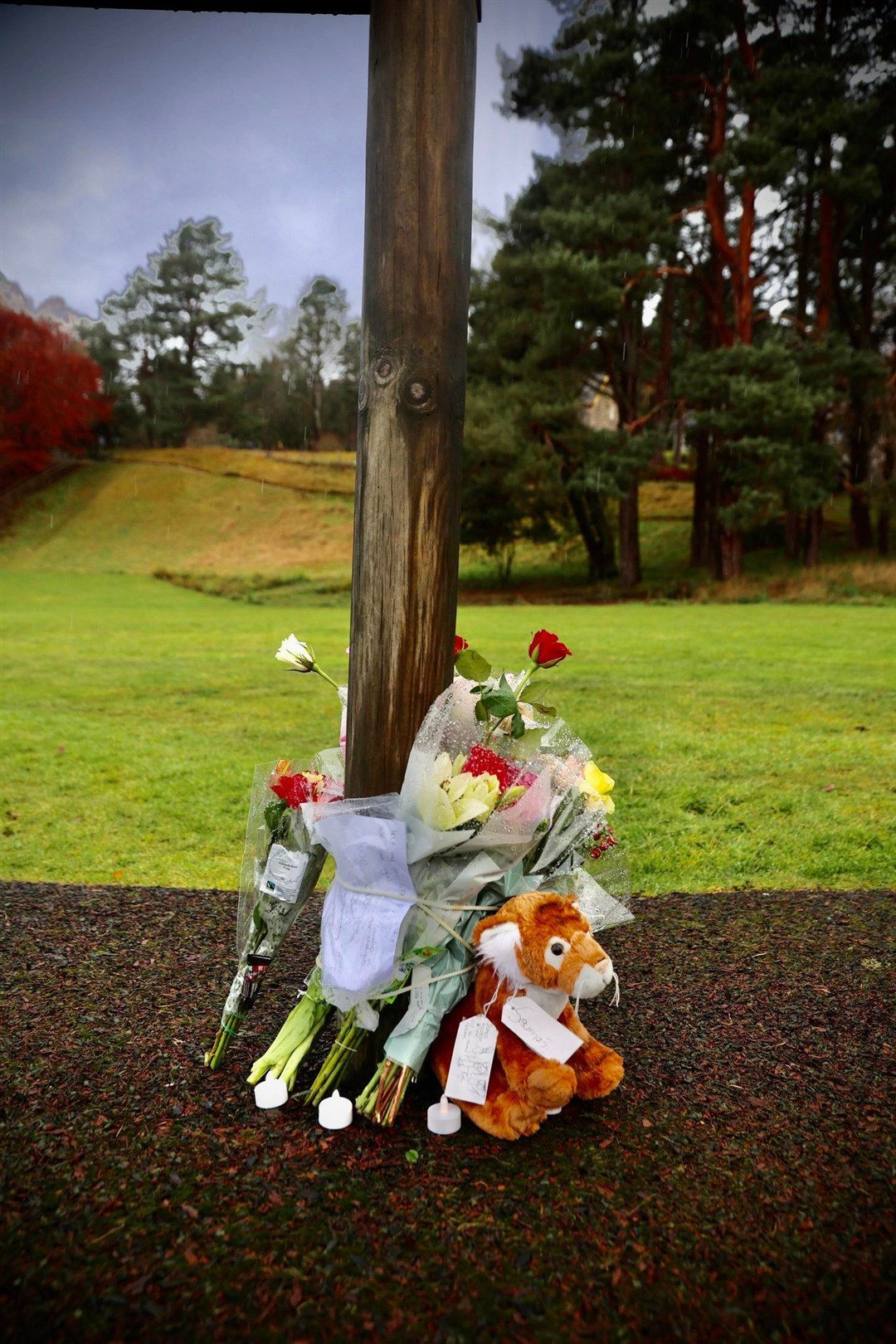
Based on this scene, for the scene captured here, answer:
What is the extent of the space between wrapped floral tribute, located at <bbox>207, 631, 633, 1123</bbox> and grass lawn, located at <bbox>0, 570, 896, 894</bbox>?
4.75 feet

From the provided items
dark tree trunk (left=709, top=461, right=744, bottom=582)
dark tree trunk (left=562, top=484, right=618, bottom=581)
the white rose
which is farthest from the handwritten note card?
dark tree trunk (left=562, top=484, right=618, bottom=581)

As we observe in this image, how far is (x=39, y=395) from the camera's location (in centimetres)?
2161

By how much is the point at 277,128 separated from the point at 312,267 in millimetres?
5448

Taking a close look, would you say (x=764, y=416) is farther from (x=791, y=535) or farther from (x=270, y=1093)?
(x=270, y=1093)

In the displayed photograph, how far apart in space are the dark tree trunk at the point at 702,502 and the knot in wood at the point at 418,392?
1420cm

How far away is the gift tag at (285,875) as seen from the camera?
74.5 inches

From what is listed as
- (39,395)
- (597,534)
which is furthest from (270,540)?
(597,534)

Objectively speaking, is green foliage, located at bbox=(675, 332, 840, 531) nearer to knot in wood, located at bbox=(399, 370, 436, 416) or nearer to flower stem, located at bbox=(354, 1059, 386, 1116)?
knot in wood, located at bbox=(399, 370, 436, 416)

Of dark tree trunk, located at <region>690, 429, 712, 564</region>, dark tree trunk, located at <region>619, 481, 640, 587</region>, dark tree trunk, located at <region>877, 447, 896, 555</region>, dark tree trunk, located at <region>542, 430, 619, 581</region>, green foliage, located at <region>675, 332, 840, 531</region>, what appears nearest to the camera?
green foliage, located at <region>675, 332, 840, 531</region>

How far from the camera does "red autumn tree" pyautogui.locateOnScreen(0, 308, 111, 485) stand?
2084cm

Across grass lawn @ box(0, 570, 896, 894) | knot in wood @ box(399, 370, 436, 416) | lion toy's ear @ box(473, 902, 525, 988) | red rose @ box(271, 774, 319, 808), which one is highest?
knot in wood @ box(399, 370, 436, 416)

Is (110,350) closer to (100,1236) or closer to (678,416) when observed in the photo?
(678,416)

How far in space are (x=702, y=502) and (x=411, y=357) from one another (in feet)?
52.0

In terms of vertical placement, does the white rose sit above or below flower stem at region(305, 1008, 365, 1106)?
above
